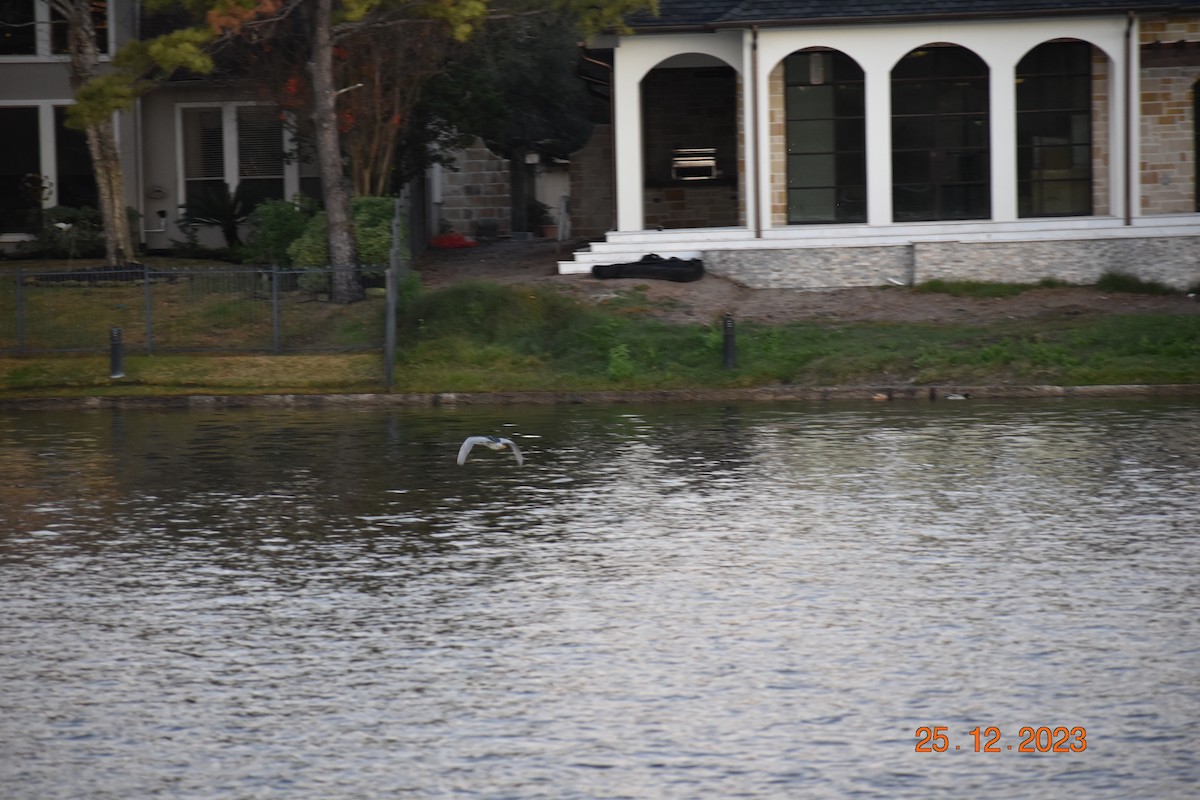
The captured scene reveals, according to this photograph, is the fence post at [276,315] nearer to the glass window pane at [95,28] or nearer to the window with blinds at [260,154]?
the window with blinds at [260,154]

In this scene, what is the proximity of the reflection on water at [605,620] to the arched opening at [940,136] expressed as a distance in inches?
557

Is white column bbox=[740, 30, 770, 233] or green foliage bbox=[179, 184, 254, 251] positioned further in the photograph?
green foliage bbox=[179, 184, 254, 251]

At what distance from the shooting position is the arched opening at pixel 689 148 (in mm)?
34625

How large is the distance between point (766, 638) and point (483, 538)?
353cm

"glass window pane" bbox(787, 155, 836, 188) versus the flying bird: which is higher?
"glass window pane" bbox(787, 155, 836, 188)

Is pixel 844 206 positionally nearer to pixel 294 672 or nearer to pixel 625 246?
pixel 625 246

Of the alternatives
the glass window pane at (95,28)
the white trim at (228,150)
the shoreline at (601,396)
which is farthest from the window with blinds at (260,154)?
the shoreline at (601,396)

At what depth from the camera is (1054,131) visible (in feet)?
100

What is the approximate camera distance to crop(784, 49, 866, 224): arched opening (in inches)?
1198

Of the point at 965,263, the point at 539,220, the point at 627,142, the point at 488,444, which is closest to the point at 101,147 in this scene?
the point at 627,142

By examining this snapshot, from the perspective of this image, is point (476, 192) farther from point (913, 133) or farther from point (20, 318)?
point (20, 318)

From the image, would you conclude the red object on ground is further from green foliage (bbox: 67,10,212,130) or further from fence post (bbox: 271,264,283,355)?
fence post (bbox: 271,264,283,355)

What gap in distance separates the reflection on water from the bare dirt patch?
349 inches
